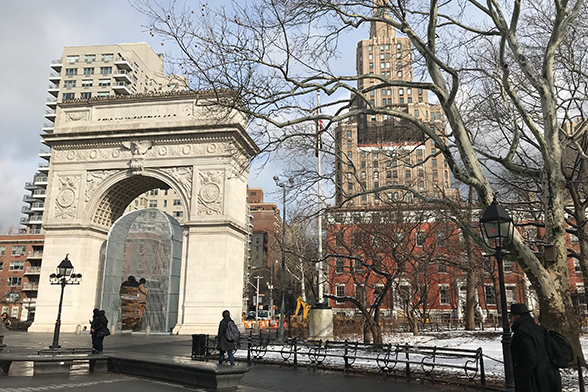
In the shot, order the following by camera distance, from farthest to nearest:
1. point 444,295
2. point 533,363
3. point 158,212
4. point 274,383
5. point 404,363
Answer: point 444,295
point 158,212
point 404,363
point 274,383
point 533,363

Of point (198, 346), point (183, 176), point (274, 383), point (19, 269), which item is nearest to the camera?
point (274, 383)

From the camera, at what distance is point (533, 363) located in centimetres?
581

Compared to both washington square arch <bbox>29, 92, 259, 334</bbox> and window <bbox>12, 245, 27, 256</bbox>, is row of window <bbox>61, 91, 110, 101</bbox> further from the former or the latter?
washington square arch <bbox>29, 92, 259, 334</bbox>

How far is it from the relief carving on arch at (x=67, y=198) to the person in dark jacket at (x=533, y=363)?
2783cm

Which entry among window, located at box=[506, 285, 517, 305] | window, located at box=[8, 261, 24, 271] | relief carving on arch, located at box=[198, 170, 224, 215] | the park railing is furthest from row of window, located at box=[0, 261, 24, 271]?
window, located at box=[506, 285, 517, 305]

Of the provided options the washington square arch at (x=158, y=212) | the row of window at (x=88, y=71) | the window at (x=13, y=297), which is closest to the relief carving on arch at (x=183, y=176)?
the washington square arch at (x=158, y=212)

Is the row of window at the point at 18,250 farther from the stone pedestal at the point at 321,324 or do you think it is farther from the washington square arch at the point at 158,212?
the stone pedestal at the point at 321,324

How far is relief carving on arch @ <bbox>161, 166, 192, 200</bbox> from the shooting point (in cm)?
2705

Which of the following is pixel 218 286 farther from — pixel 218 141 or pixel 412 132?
pixel 412 132

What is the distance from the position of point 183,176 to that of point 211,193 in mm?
2237

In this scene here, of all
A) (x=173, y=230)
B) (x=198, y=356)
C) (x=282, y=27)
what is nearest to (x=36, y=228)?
(x=173, y=230)

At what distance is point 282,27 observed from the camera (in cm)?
1155

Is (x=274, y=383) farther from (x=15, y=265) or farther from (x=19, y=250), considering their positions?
(x=15, y=265)

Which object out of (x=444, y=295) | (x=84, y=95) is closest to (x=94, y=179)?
(x=444, y=295)
